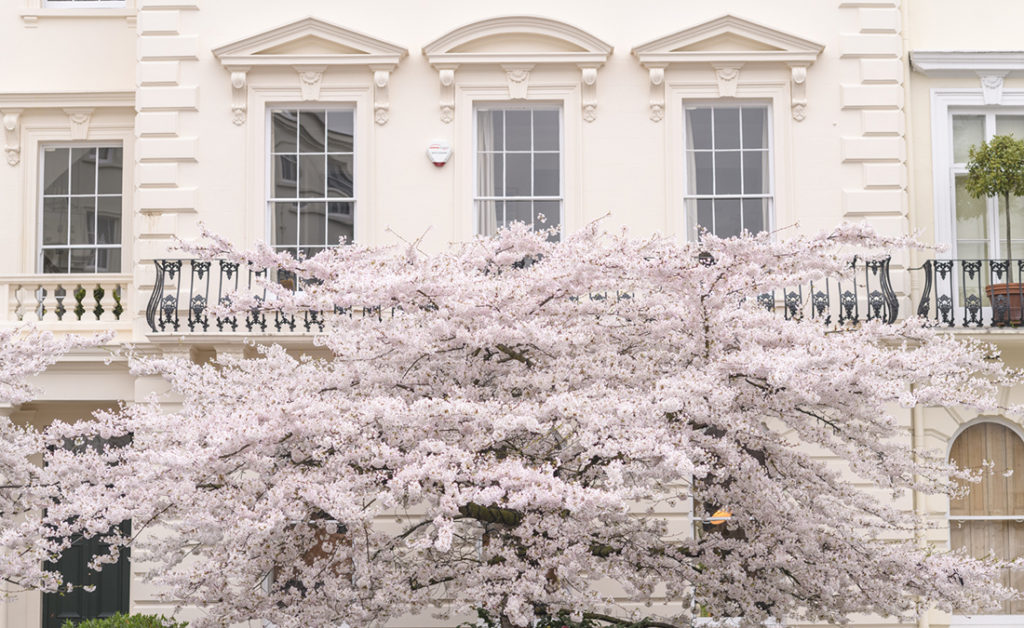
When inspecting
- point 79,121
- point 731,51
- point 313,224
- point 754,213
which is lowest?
point 313,224

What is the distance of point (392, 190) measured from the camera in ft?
54.9

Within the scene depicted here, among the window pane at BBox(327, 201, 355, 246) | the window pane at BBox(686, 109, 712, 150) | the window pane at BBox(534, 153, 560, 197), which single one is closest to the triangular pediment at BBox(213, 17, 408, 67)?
the window pane at BBox(327, 201, 355, 246)

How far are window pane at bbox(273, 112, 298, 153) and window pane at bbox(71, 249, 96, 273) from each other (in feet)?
9.75

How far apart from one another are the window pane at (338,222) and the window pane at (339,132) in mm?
699

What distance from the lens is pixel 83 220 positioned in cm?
1797

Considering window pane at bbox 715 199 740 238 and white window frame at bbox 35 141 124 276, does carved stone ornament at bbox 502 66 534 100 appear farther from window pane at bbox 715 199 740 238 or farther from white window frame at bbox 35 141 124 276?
white window frame at bbox 35 141 124 276

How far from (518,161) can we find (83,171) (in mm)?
5804

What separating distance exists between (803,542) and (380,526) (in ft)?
19.8

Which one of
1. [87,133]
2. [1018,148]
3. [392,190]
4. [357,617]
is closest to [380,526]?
[392,190]

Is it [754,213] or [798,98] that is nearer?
[798,98]

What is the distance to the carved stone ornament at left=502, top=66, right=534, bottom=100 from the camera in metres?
16.7

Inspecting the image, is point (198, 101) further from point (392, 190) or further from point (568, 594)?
point (568, 594)

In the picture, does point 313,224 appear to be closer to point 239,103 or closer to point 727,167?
point 239,103

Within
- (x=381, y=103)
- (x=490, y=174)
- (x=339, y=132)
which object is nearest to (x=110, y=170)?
(x=339, y=132)
